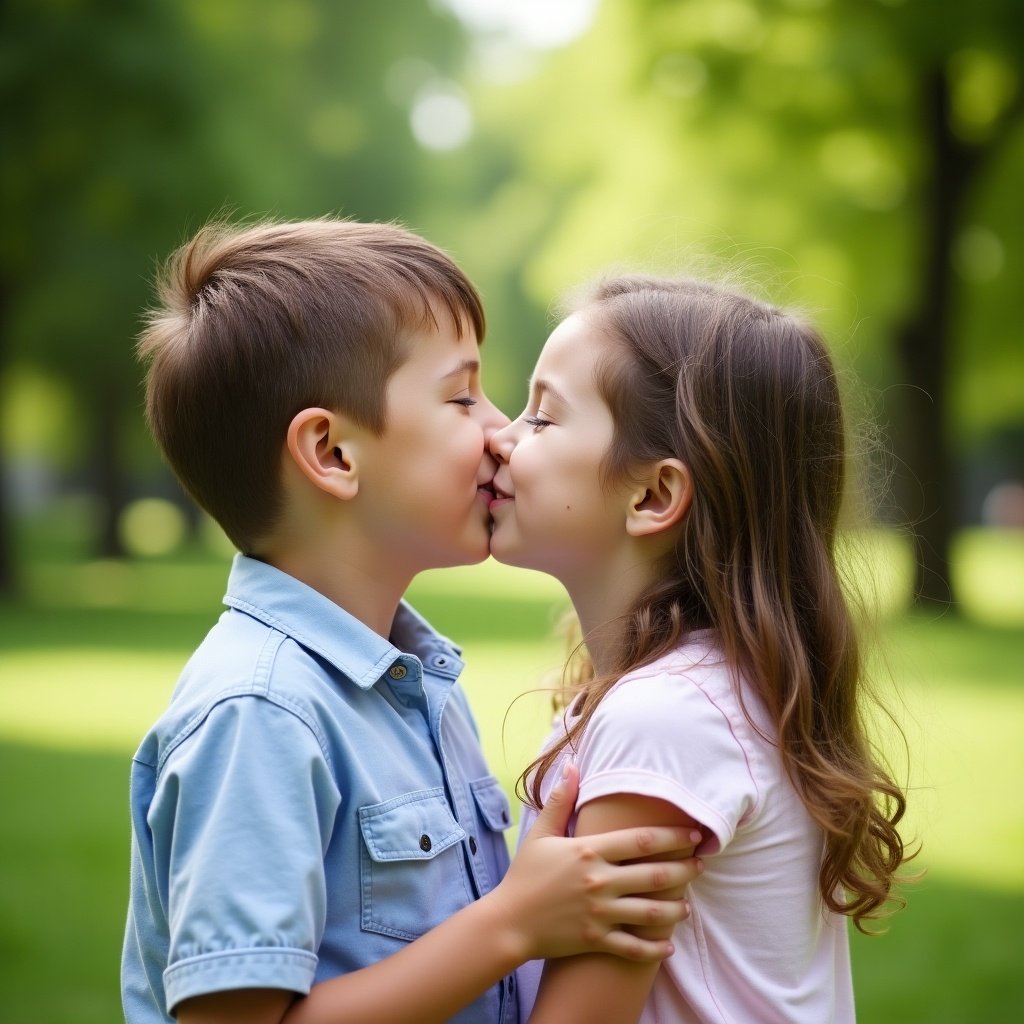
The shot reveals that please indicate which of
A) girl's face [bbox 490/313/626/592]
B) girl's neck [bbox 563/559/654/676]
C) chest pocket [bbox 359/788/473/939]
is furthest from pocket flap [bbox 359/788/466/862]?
girl's face [bbox 490/313/626/592]

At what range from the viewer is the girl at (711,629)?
6.46 feet

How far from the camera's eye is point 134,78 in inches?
595

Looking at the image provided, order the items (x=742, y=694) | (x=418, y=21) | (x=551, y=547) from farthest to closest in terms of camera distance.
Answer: (x=418, y=21), (x=551, y=547), (x=742, y=694)

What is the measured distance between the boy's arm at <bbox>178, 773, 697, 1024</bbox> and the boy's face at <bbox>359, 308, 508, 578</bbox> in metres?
0.67

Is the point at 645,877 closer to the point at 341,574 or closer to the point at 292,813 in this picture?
the point at 292,813

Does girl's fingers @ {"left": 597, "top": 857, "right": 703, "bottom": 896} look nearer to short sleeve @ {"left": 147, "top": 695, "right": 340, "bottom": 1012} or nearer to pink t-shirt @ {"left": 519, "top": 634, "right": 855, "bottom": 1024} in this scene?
pink t-shirt @ {"left": 519, "top": 634, "right": 855, "bottom": 1024}

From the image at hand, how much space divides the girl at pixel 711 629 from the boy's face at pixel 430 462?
0.27ft

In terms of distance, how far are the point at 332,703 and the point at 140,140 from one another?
1491 centimetres

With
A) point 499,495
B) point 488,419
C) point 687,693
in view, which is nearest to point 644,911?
point 687,693

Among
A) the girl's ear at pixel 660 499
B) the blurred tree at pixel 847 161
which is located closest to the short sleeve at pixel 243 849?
the girl's ear at pixel 660 499

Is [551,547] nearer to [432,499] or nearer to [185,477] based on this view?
[432,499]

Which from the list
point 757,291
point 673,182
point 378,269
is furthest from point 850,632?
point 673,182

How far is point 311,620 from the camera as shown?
2.16 meters

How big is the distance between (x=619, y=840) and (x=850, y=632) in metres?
0.63
